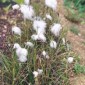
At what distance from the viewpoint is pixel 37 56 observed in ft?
13.8

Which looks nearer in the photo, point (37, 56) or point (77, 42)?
point (37, 56)

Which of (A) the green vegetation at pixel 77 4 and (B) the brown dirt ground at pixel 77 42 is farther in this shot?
(A) the green vegetation at pixel 77 4

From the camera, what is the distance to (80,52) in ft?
16.8

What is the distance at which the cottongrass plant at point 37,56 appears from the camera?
409 centimetres

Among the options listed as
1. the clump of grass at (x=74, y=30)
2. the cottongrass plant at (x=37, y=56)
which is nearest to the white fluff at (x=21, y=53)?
the cottongrass plant at (x=37, y=56)

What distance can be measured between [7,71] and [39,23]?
26.2 inches

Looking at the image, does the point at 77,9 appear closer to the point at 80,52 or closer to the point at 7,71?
the point at 80,52

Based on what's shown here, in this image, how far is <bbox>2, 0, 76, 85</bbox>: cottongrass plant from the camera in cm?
409

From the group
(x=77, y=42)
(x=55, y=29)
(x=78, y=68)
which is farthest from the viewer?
(x=77, y=42)

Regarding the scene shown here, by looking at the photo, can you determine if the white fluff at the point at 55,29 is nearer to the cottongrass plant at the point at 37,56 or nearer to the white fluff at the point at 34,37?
the cottongrass plant at the point at 37,56

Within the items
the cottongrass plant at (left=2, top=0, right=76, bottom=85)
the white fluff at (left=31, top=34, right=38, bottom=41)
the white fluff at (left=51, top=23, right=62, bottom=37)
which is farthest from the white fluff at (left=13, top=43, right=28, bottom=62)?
the white fluff at (left=51, top=23, right=62, bottom=37)

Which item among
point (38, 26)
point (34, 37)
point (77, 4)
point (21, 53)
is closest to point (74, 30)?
point (77, 4)

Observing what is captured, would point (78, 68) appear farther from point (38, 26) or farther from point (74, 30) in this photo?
point (74, 30)

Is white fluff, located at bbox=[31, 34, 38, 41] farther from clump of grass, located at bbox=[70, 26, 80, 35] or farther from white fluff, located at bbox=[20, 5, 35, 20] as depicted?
clump of grass, located at bbox=[70, 26, 80, 35]
